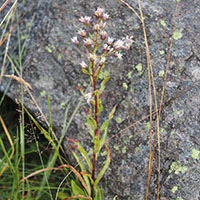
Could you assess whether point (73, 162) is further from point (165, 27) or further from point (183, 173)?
point (165, 27)

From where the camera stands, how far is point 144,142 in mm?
1628

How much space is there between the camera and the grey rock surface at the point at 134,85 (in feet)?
5.10

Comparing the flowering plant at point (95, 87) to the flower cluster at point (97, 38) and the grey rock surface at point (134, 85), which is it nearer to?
the flower cluster at point (97, 38)

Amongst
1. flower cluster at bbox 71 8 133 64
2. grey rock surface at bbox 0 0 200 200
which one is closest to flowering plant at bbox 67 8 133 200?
flower cluster at bbox 71 8 133 64

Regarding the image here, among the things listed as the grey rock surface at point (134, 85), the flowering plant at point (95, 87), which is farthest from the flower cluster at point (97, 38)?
the grey rock surface at point (134, 85)

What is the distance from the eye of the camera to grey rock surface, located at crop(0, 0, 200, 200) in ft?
5.10

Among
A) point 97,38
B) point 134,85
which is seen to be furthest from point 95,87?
point 134,85

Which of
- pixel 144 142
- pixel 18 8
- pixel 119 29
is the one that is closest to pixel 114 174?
pixel 144 142

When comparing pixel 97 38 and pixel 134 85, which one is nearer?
pixel 97 38

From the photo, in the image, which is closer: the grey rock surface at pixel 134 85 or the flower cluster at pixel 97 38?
the flower cluster at pixel 97 38

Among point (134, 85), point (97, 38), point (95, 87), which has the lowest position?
point (134, 85)

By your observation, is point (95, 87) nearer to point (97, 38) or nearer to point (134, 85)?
point (97, 38)

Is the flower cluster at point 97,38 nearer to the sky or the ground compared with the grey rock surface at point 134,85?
nearer to the sky

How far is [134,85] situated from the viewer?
172 centimetres
